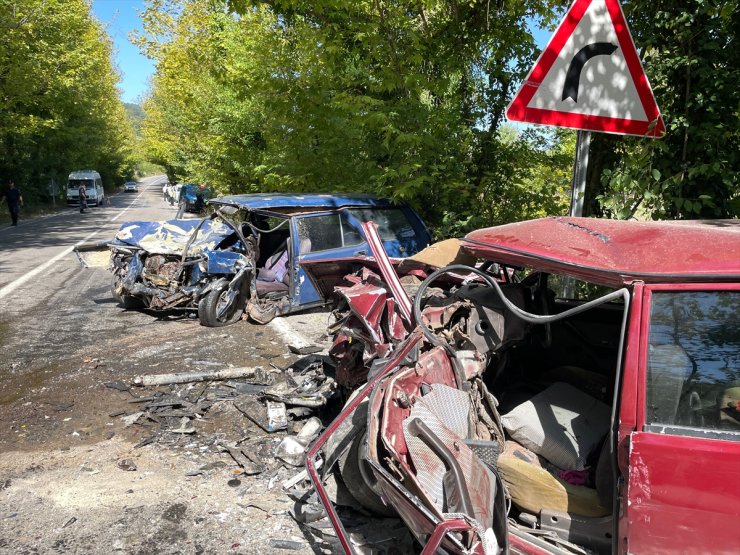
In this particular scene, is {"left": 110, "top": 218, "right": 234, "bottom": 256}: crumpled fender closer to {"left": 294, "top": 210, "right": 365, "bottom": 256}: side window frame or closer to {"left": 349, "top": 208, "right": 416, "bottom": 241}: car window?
{"left": 294, "top": 210, "right": 365, "bottom": 256}: side window frame

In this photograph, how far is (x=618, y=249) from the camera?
98.0 inches

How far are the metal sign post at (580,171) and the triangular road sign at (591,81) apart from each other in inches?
7.1

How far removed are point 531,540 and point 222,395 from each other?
128 inches

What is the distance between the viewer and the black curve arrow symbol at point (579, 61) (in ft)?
10.9

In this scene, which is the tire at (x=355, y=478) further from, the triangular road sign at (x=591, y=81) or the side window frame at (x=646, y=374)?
the triangular road sign at (x=591, y=81)

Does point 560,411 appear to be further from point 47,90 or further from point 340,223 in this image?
point 47,90

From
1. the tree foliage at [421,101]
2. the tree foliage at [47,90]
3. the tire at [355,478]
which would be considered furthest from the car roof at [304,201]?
the tree foliage at [47,90]

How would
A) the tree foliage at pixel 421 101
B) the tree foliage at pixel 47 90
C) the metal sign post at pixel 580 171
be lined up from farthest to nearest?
1. the tree foliage at pixel 47 90
2. the tree foliage at pixel 421 101
3. the metal sign post at pixel 580 171

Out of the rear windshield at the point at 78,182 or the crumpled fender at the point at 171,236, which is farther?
the rear windshield at the point at 78,182

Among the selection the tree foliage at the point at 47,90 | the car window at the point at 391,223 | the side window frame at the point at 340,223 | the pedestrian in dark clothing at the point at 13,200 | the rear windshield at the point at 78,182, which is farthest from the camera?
the rear windshield at the point at 78,182

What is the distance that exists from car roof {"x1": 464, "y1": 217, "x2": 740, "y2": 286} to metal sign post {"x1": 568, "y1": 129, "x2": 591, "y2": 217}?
2.13 ft

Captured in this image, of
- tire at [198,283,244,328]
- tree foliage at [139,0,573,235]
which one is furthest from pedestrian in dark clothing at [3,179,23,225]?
tire at [198,283,244,328]

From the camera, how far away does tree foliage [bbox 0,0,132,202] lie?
18506 millimetres

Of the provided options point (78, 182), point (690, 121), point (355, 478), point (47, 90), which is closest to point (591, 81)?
point (690, 121)
